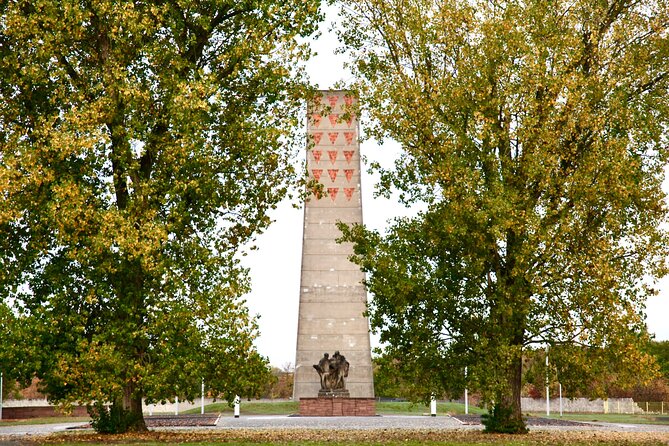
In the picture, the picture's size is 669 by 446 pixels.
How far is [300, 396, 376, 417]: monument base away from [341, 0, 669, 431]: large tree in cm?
2027

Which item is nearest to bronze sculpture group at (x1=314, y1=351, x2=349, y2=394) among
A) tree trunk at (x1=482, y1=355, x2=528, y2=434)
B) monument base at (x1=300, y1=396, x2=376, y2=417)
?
monument base at (x1=300, y1=396, x2=376, y2=417)

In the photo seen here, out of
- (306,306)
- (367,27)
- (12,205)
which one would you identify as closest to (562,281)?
(367,27)

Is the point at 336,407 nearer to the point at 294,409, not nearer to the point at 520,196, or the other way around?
the point at 294,409

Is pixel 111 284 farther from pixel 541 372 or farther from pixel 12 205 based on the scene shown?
pixel 541 372

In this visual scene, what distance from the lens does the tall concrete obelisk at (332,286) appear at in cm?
5541

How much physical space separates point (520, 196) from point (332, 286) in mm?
31658

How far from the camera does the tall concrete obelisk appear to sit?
182 ft

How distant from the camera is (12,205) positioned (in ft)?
70.2

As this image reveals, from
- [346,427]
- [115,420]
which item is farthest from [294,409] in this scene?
[115,420]

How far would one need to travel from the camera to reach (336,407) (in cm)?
4703

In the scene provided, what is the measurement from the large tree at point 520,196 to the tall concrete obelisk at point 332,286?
2766cm

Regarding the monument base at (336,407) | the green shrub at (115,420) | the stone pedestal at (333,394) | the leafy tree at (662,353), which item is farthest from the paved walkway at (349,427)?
the leafy tree at (662,353)

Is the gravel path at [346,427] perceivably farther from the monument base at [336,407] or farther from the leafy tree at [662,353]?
the leafy tree at [662,353]

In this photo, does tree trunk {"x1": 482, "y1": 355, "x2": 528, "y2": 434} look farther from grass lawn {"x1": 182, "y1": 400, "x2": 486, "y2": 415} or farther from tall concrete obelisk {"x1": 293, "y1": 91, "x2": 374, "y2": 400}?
tall concrete obelisk {"x1": 293, "y1": 91, "x2": 374, "y2": 400}
